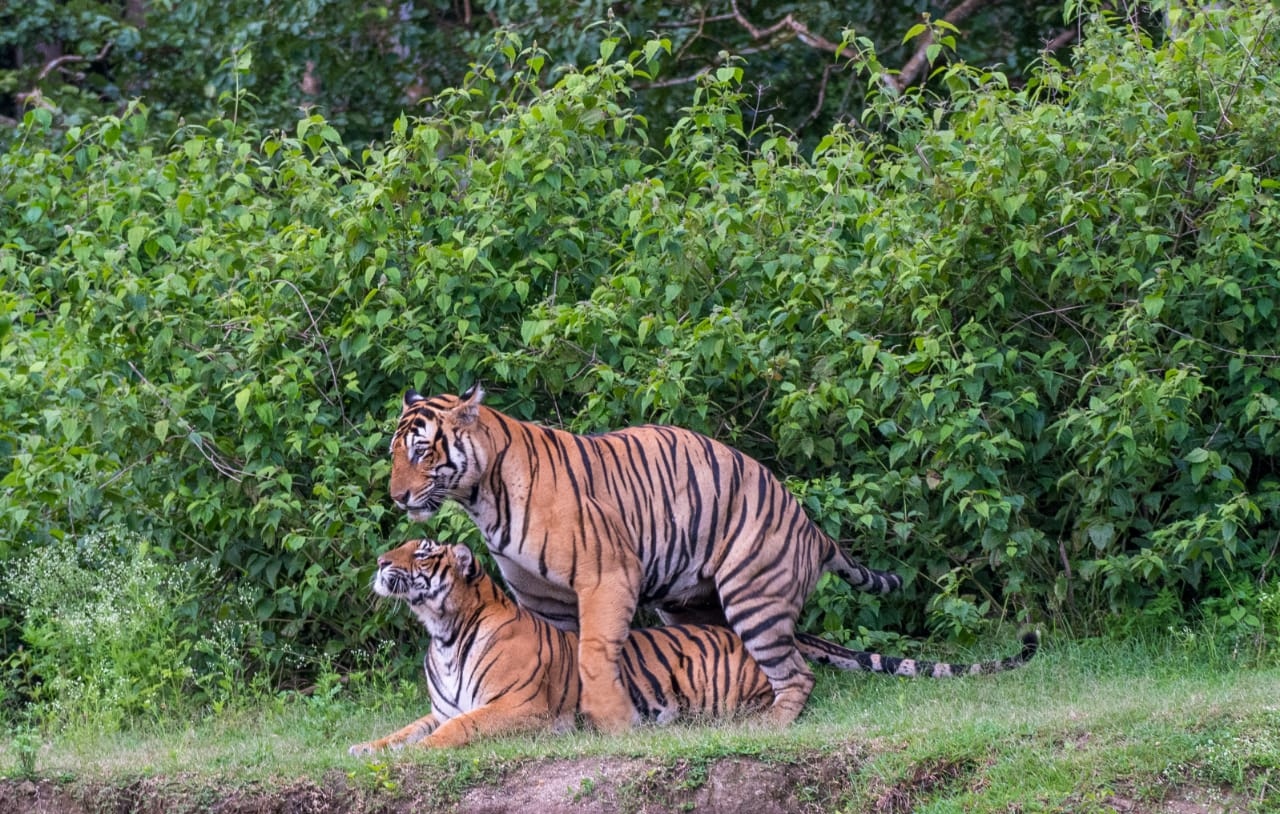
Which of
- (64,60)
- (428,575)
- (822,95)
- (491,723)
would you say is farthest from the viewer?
(64,60)

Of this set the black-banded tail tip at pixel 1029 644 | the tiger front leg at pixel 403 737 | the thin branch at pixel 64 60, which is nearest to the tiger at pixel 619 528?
the tiger front leg at pixel 403 737

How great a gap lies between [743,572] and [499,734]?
1.27 meters

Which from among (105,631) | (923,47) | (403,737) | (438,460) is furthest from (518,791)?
(923,47)

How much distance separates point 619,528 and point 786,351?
153 centimetres

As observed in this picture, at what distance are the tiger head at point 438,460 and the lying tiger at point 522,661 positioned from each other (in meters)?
0.30

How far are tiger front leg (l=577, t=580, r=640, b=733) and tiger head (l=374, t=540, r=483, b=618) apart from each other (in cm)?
54

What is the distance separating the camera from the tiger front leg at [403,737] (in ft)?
20.5

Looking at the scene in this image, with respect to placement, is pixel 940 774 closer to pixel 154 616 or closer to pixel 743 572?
pixel 743 572

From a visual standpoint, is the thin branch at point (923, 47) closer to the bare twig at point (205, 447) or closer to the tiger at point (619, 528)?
the tiger at point (619, 528)

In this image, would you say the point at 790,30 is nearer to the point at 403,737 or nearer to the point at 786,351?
the point at 786,351

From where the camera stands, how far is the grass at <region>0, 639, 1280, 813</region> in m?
5.21

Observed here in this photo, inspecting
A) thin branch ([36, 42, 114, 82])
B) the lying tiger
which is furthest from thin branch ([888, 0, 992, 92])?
thin branch ([36, 42, 114, 82])

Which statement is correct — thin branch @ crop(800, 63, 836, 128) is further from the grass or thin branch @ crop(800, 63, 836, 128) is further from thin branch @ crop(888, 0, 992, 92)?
the grass

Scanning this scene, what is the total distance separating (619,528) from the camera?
670 centimetres
